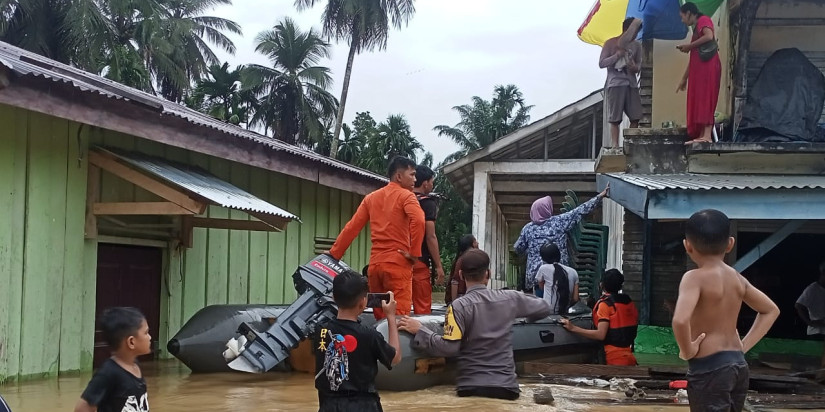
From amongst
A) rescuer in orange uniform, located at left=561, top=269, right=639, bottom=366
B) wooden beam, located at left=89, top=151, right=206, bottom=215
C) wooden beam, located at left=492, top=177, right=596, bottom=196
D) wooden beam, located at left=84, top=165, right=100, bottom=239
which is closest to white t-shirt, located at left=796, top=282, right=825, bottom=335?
rescuer in orange uniform, located at left=561, top=269, right=639, bottom=366

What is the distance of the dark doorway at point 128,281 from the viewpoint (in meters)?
9.45

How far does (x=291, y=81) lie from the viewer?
3997 cm

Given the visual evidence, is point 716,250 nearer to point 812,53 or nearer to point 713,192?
point 713,192

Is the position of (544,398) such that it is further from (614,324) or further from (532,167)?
(532,167)

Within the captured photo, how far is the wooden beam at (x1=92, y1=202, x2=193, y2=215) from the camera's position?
849 centimetres

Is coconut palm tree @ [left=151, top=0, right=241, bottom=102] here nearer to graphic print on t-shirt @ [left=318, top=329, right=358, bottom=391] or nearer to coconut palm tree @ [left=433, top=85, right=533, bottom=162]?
coconut palm tree @ [left=433, top=85, right=533, bottom=162]

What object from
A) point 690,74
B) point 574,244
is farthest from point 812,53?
point 574,244

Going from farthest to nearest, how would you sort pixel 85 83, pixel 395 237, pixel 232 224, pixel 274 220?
pixel 232 224 < pixel 274 220 < pixel 85 83 < pixel 395 237

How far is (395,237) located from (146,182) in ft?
9.07

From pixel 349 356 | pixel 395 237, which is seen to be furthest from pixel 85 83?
pixel 349 356

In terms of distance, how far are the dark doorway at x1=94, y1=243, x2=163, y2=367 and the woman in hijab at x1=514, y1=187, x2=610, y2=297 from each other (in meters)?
4.14

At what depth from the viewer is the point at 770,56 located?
1023 centimetres

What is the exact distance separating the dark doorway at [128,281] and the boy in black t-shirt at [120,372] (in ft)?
19.6

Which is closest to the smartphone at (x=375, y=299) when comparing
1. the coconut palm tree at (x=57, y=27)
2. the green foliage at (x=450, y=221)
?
the coconut palm tree at (x=57, y=27)
